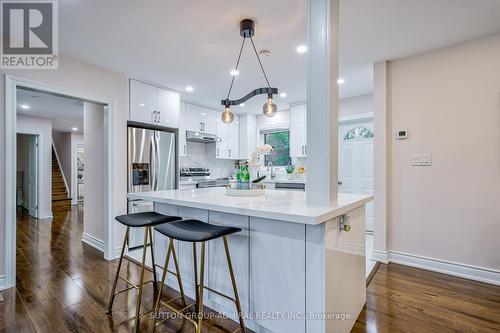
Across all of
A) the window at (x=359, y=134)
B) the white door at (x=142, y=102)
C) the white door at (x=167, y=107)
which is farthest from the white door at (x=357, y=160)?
the white door at (x=142, y=102)

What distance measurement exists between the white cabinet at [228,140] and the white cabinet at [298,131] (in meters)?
1.40

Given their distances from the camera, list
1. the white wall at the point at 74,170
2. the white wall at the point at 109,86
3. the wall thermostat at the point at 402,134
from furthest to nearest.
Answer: the white wall at the point at 74,170 < the wall thermostat at the point at 402,134 < the white wall at the point at 109,86

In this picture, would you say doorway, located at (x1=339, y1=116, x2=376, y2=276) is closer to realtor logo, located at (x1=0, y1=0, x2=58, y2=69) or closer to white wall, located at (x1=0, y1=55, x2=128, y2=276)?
white wall, located at (x1=0, y1=55, x2=128, y2=276)

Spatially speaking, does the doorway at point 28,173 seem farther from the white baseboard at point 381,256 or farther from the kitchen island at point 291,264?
the white baseboard at point 381,256

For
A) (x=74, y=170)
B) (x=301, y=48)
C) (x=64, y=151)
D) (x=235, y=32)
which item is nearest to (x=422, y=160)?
(x=301, y=48)

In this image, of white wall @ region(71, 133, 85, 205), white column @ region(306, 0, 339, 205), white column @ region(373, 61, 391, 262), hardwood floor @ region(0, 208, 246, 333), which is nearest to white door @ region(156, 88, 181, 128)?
hardwood floor @ region(0, 208, 246, 333)

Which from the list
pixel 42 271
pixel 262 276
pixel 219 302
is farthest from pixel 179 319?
pixel 42 271

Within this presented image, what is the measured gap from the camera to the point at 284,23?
7.26 feet

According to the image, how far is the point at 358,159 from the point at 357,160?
0.09ft

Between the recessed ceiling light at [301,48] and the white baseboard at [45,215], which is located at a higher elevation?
the recessed ceiling light at [301,48]

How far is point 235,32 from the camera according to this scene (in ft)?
7.78

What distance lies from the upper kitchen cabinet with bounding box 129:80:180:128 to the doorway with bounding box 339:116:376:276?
10.3ft

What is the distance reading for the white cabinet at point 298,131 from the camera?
15.9 ft

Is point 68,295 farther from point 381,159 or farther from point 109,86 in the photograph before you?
point 381,159
